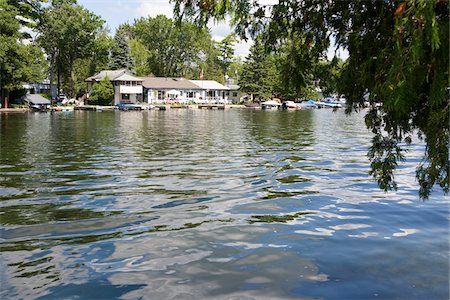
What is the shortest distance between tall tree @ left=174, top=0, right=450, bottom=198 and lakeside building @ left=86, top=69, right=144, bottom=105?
80457mm

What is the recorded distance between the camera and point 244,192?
11.5 meters

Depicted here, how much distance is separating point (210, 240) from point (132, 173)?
7529 millimetres

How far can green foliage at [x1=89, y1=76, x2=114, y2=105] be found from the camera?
7725 cm

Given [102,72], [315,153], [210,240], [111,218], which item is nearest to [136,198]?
[111,218]

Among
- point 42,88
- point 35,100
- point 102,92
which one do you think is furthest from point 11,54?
point 42,88

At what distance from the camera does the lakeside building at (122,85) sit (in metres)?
82.9

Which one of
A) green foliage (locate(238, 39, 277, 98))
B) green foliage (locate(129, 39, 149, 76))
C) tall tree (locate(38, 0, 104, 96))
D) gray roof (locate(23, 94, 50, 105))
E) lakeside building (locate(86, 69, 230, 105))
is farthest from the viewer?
green foliage (locate(129, 39, 149, 76))

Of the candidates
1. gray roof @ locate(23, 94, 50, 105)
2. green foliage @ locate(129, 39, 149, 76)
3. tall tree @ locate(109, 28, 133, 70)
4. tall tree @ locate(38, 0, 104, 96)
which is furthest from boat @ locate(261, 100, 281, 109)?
gray roof @ locate(23, 94, 50, 105)

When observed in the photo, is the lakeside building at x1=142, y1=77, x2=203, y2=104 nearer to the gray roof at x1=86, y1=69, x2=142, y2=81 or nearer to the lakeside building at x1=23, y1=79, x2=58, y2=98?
the gray roof at x1=86, y1=69, x2=142, y2=81

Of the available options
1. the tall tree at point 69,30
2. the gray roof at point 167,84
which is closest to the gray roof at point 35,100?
the tall tree at point 69,30

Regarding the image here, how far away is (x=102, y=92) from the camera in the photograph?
7712 centimetres

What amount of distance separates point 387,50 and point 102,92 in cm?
7730

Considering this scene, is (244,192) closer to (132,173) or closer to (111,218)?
(111,218)

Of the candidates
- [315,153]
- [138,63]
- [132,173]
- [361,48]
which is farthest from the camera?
[138,63]
